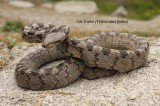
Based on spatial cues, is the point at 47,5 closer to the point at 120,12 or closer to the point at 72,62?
the point at 120,12

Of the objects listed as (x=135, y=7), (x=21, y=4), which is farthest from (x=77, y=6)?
(x=135, y=7)

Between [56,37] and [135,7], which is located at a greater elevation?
[56,37]

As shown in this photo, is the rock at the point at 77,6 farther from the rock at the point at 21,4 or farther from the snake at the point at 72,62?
the snake at the point at 72,62

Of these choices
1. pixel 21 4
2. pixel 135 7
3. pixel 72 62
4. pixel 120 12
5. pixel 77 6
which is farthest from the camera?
pixel 21 4

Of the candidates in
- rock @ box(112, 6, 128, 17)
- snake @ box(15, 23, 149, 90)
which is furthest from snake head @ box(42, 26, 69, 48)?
rock @ box(112, 6, 128, 17)

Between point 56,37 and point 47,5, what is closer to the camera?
point 56,37

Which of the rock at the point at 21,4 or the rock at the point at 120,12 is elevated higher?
the rock at the point at 21,4

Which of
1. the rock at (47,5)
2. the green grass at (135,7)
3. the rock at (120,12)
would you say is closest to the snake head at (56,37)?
the rock at (120,12)

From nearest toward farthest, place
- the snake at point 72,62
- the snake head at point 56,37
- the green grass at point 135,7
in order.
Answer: the snake head at point 56,37, the snake at point 72,62, the green grass at point 135,7
